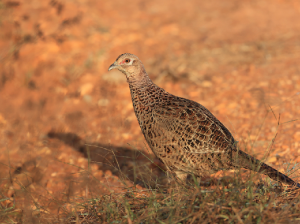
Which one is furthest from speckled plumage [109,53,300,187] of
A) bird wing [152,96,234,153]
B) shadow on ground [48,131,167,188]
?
shadow on ground [48,131,167,188]

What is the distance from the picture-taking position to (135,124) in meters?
6.59

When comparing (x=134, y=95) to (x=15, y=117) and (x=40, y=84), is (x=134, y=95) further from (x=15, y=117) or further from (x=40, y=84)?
(x=40, y=84)

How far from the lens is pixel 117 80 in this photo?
7793 mm

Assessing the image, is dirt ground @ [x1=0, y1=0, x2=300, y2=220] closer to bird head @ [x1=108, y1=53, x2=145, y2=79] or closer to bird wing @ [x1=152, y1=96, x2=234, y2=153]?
bird wing @ [x1=152, y1=96, x2=234, y2=153]

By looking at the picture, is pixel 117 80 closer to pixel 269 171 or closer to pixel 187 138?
pixel 187 138

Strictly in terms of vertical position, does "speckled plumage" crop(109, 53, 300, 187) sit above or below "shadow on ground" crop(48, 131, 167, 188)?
above

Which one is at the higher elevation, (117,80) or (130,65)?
(117,80)

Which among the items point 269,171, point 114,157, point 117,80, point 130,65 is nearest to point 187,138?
point 269,171

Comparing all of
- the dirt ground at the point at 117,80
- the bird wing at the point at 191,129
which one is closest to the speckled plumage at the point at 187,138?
the bird wing at the point at 191,129

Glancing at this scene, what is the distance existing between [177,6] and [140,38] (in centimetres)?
295

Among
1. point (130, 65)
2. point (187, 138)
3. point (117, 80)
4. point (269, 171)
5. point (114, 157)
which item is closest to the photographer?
point (269, 171)

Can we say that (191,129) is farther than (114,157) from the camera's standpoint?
No

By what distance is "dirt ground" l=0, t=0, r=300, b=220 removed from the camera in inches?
213

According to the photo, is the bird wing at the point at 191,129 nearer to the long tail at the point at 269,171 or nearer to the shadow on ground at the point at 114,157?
the long tail at the point at 269,171
